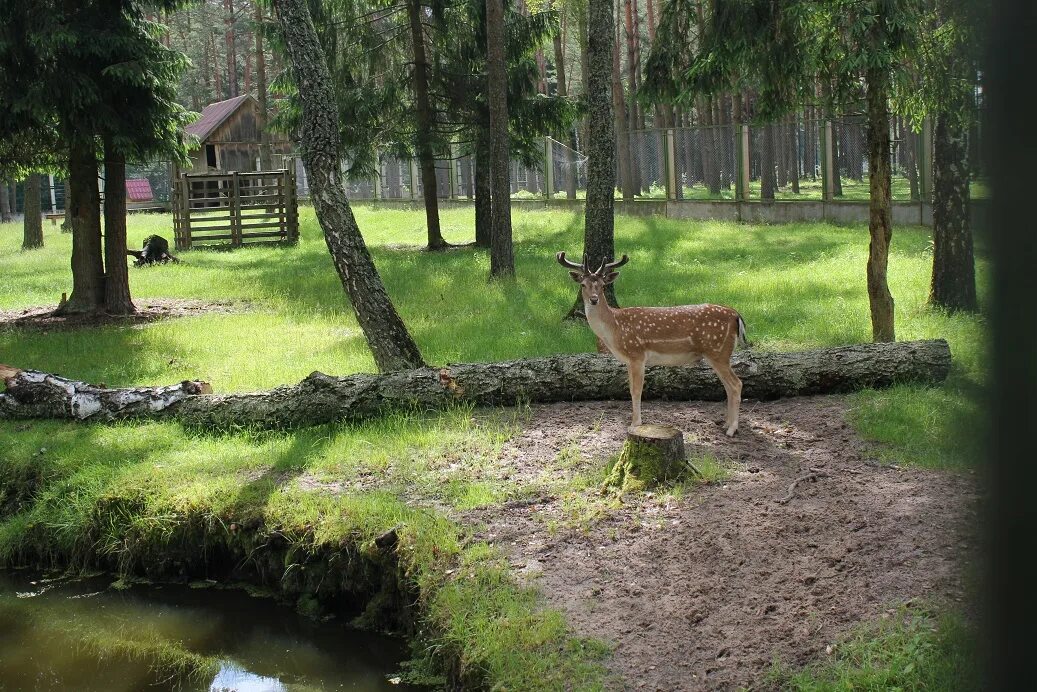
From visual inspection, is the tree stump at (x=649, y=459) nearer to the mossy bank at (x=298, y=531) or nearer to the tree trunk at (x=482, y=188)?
the mossy bank at (x=298, y=531)

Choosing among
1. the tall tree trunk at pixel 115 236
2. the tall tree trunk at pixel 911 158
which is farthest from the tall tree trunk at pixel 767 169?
the tall tree trunk at pixel 115 236

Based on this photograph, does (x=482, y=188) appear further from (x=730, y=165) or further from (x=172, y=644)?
(x=172, y=644)

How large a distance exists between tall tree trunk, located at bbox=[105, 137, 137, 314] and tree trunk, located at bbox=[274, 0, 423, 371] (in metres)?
7.27

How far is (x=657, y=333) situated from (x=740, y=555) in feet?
9.02

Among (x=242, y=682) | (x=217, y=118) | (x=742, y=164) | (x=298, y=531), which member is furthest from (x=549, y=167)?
(x=242, y=682)

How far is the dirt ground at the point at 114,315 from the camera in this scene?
669 inches

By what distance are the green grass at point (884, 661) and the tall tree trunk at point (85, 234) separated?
49.8ft

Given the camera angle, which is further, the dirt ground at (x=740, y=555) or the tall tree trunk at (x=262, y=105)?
the tall tree trunk at (x=262, y=105)

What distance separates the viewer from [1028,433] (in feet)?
3.42

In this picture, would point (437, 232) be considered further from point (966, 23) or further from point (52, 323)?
point (966, 23)

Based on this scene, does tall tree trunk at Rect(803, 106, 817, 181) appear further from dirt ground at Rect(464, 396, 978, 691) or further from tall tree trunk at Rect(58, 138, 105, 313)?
dirt ground at Rect(464, 396, 978, 691)

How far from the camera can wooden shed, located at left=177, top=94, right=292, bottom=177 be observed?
170ft

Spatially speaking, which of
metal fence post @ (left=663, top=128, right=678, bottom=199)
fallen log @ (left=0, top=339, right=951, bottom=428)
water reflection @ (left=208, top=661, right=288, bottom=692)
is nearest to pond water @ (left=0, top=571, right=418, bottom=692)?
water reflection @ (left=208, top=661, right=288, bottom=692)

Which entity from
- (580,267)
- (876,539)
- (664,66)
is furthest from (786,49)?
(876,539)
